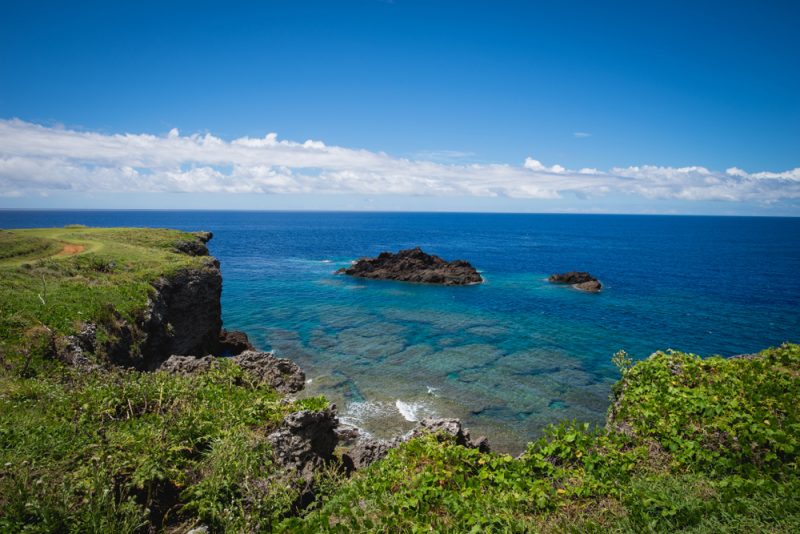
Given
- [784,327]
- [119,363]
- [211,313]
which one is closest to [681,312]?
[784,327]

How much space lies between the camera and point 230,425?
11.7 meters

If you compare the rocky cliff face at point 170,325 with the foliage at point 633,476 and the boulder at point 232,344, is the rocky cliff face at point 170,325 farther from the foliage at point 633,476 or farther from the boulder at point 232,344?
the foliage at point 633,476

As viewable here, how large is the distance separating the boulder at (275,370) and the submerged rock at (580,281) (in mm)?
51148

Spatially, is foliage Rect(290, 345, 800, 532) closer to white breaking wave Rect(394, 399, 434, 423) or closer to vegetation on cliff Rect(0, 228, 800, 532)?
vegetation on cliff Rect(0, 228, 800, 532)

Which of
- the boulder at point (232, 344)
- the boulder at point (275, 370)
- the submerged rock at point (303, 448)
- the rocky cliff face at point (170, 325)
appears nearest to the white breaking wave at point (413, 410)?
the boulder at point (275, 370)

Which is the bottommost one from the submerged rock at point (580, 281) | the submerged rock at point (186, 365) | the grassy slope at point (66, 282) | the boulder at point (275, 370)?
the boulder at point (275, 370)

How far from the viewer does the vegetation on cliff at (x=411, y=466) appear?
26.3 feet

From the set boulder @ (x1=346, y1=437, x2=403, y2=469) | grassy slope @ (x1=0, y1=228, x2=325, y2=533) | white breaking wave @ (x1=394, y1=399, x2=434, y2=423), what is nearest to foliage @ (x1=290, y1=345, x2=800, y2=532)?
grassy slope @ (x1=0, y1=228, x2=325, y2=533)

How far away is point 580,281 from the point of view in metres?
66.7

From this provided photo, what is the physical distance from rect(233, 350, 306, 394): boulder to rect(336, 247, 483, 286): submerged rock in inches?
1658

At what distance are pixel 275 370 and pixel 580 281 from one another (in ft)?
185

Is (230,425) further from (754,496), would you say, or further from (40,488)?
(754,496)

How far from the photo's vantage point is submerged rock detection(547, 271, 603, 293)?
206 ft

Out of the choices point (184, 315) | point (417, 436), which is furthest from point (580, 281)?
point (417, 436)
